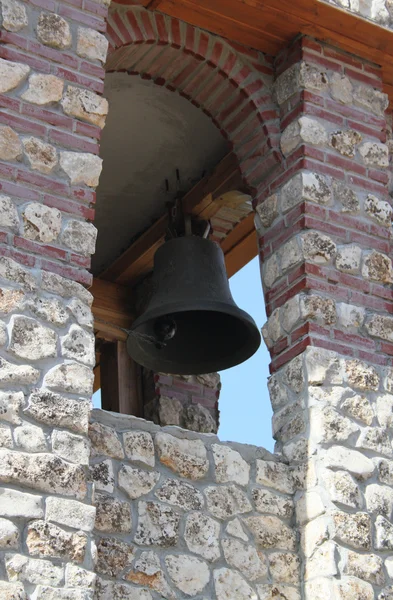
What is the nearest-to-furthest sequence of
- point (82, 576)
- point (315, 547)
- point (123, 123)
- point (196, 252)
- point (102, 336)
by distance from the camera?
1. point (82, 576)
2. point (315, 547)
3. point (196, 252)
4. point (123, 123)
5. point (102, 336)

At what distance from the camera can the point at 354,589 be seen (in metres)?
5.25

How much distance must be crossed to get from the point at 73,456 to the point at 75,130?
152cm

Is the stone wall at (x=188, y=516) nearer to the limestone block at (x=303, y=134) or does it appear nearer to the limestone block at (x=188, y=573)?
the limestone block at (x=188, y=573)

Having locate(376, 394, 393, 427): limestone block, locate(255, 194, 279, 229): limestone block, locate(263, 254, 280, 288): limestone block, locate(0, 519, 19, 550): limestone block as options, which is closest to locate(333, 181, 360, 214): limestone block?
locate(255, 194, 279, 229): limestone block

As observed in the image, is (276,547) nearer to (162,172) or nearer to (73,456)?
(73,456)

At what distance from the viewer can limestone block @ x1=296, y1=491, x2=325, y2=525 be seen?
5422 mm

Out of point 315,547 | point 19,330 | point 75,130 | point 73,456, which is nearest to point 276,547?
point 315,547

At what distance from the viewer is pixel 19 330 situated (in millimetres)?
4910

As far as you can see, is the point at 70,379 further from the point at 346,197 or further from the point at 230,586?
the point at 346,197

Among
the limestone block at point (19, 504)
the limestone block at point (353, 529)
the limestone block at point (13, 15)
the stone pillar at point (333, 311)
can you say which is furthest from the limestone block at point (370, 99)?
the limestone block at point (19, 504)

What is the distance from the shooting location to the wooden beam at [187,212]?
727cm

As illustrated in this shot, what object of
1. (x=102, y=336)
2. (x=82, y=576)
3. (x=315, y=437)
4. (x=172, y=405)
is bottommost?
(x=82, y=576)

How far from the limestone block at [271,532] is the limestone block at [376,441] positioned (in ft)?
1.71

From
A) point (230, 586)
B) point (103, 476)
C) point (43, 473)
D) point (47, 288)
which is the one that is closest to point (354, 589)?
point (230, 586)
